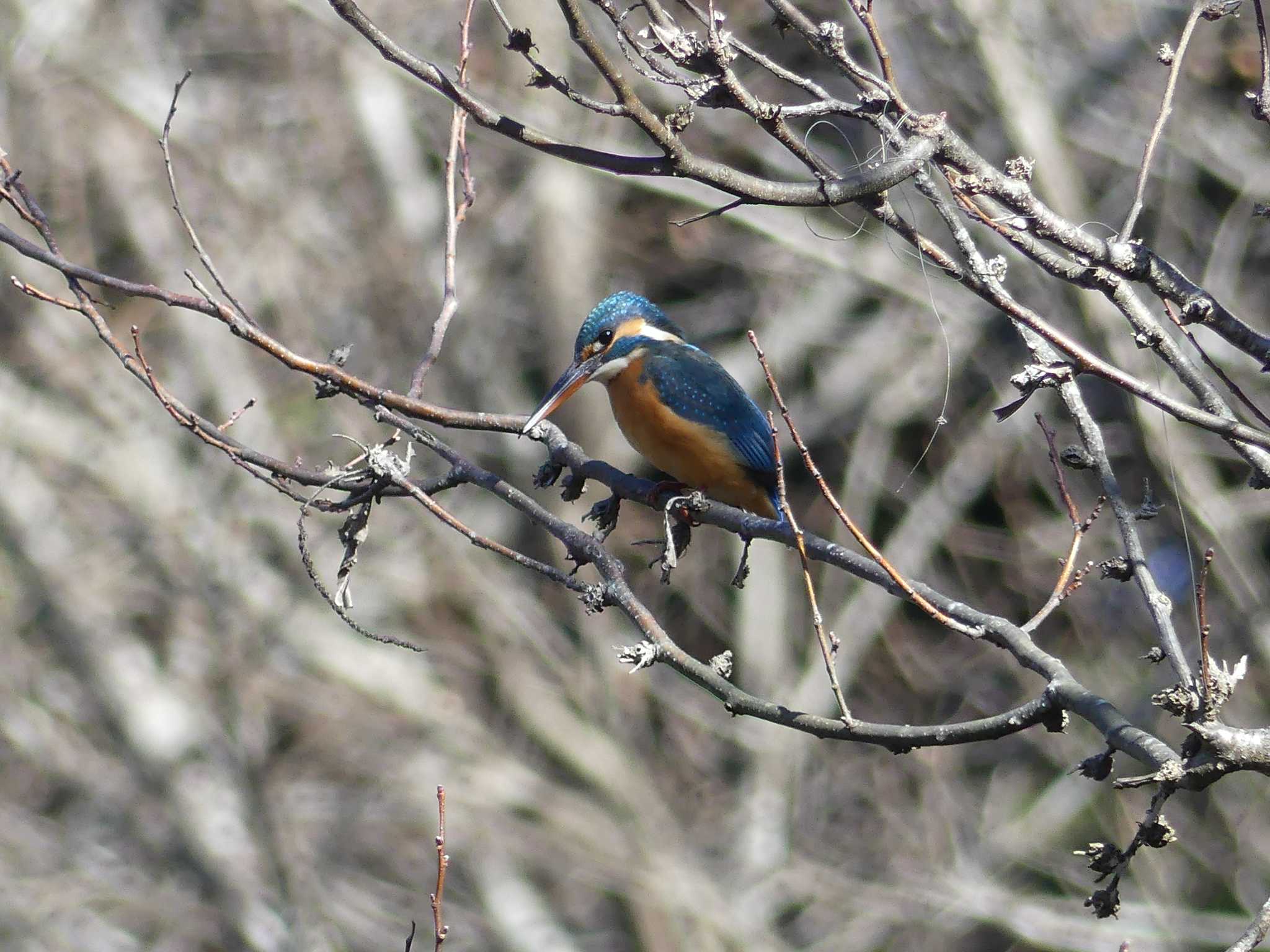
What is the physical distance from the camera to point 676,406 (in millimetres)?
3873

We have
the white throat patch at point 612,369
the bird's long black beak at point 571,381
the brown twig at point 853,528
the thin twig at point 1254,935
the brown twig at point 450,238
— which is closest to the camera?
the thin twig at point 1254,935

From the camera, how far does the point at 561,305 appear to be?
9.05m

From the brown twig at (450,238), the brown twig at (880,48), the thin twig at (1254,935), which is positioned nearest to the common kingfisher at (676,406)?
the brown twig at (450,238)

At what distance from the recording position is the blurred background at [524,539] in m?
8.23

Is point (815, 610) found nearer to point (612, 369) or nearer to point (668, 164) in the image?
point (668, 164)

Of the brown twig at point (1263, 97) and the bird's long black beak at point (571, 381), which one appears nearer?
the brown twig at point (1263, 97)

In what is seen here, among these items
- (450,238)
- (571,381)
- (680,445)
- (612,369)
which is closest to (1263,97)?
(450,238)

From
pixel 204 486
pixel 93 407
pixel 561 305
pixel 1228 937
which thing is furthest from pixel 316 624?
pixel 1228 937

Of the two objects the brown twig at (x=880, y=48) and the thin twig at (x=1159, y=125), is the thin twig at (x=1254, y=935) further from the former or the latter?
the brown twig at (x=880, y=48)

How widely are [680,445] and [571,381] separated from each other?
381 millimetres

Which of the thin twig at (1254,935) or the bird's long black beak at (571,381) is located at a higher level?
the bird's long black beak at (571,381)

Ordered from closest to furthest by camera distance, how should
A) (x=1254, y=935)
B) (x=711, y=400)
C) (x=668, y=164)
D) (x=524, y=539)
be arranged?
(x=1254, y=935) < (x=668, y=164) < (x=711, y=400) < (x=524, y=539)

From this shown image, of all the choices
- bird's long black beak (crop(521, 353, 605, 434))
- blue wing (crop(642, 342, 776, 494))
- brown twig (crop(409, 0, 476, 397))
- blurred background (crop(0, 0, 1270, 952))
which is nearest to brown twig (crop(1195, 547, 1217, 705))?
brown twig (crop(409, 0, 476, 397))

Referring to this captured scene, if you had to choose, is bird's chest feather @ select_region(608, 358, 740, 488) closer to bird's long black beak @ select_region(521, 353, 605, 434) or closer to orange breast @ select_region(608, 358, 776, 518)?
orange breast @ select_region(608, 358, 776, 518)
